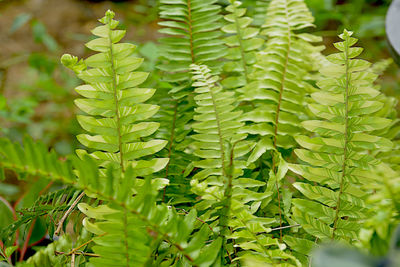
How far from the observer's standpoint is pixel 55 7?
2787mm

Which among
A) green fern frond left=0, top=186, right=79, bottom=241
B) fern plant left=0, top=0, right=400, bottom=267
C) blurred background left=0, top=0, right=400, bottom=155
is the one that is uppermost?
fern plant left=0, top=0, right=400, bottom=267

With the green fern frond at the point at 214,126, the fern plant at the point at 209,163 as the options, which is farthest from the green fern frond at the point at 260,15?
the green fern frond at the point at 214,126

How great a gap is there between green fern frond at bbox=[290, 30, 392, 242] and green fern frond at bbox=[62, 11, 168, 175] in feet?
0.73

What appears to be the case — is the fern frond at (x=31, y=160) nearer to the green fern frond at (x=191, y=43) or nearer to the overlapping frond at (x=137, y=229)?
the overlapping frond at (x=137, y=229)

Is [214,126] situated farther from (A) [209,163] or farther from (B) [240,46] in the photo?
(B) [240,46]

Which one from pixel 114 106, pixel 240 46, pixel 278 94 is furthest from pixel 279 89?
pixel 114 106

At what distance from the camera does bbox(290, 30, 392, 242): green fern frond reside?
0.55 m

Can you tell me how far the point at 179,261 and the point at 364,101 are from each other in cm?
34

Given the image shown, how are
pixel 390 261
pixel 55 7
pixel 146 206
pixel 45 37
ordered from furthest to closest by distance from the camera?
1. pixel 55 7
2. pixel 45 37
3. pixel 146 206
4. pixel 390 261

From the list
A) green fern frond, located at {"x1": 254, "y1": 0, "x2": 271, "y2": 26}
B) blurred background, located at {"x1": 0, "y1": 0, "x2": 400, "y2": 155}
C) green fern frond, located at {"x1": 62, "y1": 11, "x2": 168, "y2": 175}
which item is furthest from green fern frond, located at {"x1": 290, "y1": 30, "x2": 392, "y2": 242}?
blurred background, located at {"x1": 0, "y1": 0, "x2": 400, "y2": 155}

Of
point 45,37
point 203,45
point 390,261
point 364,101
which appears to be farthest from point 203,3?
point 45,37

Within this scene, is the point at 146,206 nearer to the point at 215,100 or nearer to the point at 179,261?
the point at 179,261

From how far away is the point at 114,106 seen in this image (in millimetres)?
574

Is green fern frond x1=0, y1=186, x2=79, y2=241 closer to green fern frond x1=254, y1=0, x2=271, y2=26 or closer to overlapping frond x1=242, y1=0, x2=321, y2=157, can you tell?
overlapping frond x1=242, y1=0, x2=321, y2=157
